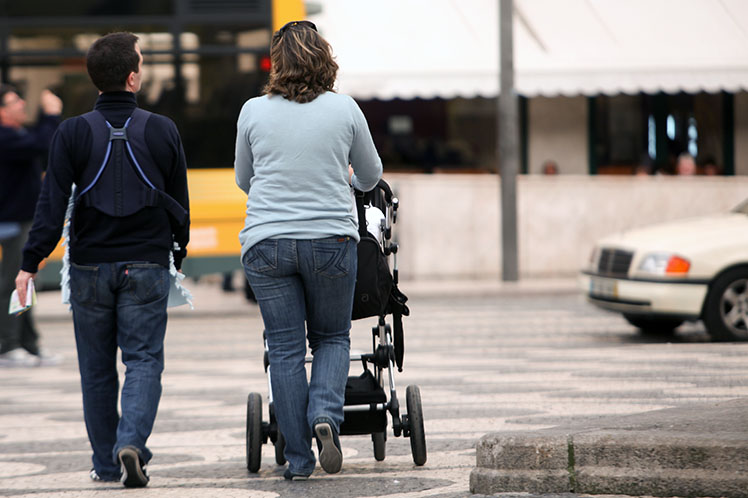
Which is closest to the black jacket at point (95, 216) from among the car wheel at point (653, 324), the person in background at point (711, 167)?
the car wheel at point (653, 324)

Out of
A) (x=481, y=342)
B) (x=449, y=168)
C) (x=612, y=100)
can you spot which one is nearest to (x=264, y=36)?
(x=481, y=342)

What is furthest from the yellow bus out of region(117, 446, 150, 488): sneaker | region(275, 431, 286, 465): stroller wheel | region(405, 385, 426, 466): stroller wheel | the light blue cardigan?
the light blue cardigan

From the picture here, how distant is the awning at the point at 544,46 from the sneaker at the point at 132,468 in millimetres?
13557

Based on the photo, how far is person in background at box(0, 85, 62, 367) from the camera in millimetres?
10039

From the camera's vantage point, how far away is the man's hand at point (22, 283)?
5.42m

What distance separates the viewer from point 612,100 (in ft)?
70.7

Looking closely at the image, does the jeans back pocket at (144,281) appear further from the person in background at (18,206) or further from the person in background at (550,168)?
the person in background at (550,168)

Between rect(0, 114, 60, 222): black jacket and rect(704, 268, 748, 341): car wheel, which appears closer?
rect(0, 114, 60, 222): black jacket

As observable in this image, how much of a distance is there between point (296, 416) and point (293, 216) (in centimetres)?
76

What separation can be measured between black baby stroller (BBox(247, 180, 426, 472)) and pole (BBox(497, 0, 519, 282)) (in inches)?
462

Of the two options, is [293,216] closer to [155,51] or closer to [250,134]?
[250,134]

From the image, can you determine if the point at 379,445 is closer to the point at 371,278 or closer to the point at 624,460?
the point at 371,278

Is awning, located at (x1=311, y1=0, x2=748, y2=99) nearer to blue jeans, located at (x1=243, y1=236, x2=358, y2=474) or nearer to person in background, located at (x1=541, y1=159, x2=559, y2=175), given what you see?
person in background, located at (x1=541, y1=159, x2=559, y2=175)

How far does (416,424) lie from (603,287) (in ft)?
19.4
